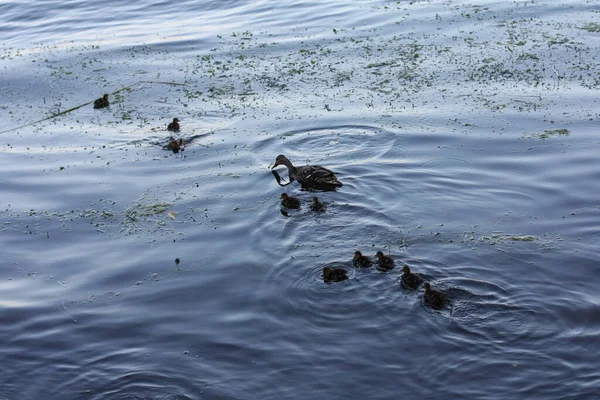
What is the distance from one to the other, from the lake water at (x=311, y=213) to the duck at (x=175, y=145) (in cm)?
26

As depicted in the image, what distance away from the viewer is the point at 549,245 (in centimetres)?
992

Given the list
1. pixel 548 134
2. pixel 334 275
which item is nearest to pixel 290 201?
pixel 334 275

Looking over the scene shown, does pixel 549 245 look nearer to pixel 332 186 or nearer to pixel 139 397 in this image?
pixel 332 186

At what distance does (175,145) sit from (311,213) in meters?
3.97

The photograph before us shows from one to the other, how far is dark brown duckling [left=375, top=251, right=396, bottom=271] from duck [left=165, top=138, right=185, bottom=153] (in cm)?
605

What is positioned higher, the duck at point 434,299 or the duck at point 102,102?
the duck at point 102,102

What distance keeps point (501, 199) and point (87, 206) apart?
669 centimetres

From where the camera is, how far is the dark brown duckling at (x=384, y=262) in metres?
9.40

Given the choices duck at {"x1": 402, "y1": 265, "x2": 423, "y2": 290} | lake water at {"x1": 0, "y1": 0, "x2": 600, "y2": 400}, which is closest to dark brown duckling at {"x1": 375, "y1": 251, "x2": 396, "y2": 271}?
lake water at {"x1": 0, "y1": 0, "x2": 600, "y2": 400}

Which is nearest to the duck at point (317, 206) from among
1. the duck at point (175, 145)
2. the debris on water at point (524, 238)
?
the debris on water at point (524, 238)

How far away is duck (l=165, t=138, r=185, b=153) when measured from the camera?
46.5 feet

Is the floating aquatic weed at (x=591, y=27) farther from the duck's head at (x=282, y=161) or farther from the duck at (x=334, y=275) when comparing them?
the duck at (x=334, y=275)

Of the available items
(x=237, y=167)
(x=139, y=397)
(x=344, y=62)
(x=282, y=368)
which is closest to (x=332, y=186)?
(x=237, y=167)

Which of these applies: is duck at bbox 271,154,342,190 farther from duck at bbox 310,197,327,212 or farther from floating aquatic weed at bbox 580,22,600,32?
floating aquatic weed at bbox 580,22,600,32
